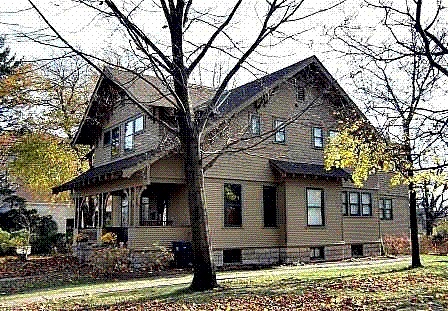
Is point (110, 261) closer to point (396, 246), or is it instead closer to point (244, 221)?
point (244, 221)

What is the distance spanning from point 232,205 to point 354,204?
7.73m

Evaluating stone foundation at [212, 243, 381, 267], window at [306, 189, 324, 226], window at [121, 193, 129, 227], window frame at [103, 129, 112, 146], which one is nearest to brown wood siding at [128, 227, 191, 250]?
stone foundation at [212, 243, 381, 267]

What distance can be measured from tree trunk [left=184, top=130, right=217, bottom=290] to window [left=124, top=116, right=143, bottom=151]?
1063cm

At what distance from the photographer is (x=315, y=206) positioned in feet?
81.7

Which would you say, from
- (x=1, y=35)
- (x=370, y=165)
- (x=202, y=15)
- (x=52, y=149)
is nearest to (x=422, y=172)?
(x=370, y=165)

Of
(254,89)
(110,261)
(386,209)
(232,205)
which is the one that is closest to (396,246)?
(386,209)

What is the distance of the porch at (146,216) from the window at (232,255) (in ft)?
6.02

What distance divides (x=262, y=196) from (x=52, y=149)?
48.6 feet

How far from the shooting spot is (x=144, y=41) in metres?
13.5

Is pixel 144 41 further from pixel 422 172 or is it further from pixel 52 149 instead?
pixel 52 149

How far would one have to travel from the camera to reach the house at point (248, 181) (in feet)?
71.3

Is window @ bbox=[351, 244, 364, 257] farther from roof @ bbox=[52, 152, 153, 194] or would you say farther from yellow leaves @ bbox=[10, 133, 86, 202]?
yellow leaves @ bbox=[10, 133, 86, 202]

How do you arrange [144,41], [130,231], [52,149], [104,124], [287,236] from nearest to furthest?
[144,41] → [130,231] → [287,236] → [104,124] → [52,149]

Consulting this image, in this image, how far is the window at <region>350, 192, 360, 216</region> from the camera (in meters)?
27.2
